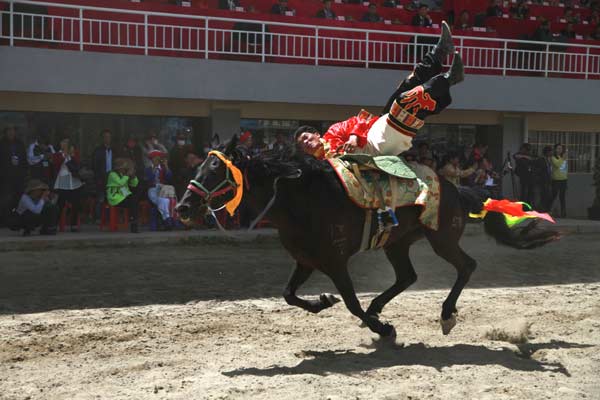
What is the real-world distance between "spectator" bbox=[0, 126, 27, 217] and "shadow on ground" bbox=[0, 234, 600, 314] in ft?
8.74

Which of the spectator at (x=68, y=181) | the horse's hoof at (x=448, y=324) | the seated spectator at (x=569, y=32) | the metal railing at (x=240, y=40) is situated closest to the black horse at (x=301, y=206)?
the horse's hoof at (x=448, y=324)

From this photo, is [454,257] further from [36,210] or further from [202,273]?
[36,210]

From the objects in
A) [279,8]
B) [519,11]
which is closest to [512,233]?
[279,8]

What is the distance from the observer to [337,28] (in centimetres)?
1509

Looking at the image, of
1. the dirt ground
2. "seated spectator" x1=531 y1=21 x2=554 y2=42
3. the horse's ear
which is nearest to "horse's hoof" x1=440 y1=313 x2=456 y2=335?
the dirt ground

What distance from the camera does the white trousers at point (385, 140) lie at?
19.8ft

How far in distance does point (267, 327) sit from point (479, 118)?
13.6 meters

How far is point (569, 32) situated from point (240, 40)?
10.4 metres

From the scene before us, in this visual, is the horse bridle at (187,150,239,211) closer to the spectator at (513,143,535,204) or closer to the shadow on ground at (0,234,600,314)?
the shadow on ground at (0,234,600,314)

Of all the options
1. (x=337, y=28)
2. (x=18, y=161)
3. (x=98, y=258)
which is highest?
(x=337, y=28)

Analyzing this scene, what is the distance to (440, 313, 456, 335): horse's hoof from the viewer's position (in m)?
5.95

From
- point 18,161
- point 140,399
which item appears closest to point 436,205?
point 140,399

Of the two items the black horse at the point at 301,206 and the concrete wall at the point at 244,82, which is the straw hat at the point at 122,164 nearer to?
the concrete wall at the point at 244,82

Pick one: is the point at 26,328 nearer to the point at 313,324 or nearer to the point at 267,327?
the point at 267,327
